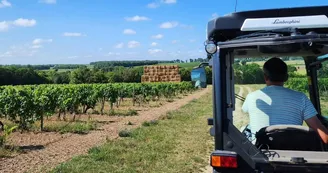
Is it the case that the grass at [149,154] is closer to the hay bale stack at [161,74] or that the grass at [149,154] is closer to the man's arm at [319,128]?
the man's arm at [319,128]

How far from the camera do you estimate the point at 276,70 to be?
11.7 feet

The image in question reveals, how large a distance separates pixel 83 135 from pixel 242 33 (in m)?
9.97

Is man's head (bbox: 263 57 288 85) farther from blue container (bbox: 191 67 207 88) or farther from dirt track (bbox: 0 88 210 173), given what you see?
dirt track (bbox: 0 88 210 173)

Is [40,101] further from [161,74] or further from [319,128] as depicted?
[161,74]

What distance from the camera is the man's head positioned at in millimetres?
3570

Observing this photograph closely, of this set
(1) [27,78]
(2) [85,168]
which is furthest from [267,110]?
(1) [27,78]

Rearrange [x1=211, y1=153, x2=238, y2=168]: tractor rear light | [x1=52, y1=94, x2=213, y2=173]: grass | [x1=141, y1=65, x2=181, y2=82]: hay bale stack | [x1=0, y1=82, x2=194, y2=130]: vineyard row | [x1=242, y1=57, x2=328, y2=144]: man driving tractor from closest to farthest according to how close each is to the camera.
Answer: [x1=211, y1=153, x2=238, y2=168]: tractor rear light → [x1=242, y1=57, x2=328, y2=144]: man driving tractor → [x1=52, y1=94, x2=213, y2=173]: grass → [x1=0, y1=82, x2=194, y2=130]: vineyard row → [x1=141, y1=65, x2=181, y2=82]: hay bale stack

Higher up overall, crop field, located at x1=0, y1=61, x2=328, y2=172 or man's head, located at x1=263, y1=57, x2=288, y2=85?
man's head, located at x1=263, y1=57, x2=288, y2=85

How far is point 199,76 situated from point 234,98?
41cm

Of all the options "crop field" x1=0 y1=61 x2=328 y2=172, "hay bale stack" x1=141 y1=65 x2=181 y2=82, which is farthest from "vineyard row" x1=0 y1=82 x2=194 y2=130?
"hay bale stack" x1=141 y1=65 x2=181 y2=82

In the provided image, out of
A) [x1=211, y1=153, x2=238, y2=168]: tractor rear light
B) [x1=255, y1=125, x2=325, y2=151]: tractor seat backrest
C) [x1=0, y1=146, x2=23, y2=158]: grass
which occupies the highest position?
[x1=255, y1=125, x2=325, y2=151]: tractor seat backrest

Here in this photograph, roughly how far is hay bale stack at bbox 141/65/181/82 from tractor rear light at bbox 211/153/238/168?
198 ft

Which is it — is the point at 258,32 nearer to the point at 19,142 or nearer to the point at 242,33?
the point at 242,33

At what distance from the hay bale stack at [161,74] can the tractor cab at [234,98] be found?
60.3 meters
